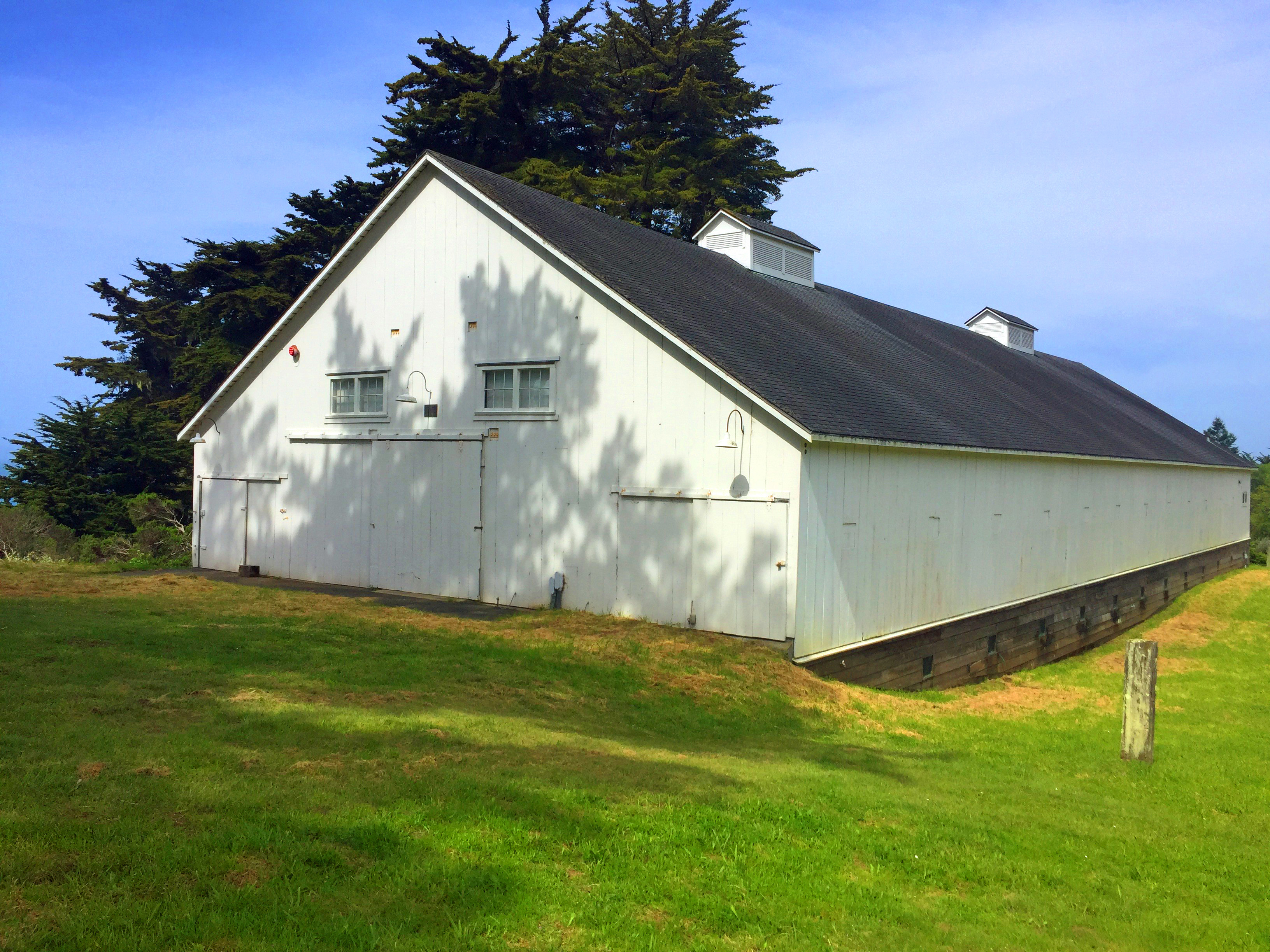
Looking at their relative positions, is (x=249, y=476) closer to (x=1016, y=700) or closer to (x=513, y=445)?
(x=513, y=445)

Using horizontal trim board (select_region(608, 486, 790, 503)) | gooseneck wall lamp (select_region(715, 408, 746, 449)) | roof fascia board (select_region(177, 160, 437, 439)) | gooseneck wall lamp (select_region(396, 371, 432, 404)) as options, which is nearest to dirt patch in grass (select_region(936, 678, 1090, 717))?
horizontal trim board (select_region(608, 486, 790, 503))

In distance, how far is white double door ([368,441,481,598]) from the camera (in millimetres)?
16453

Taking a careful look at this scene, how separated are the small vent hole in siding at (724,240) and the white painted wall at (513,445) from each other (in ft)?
27.3

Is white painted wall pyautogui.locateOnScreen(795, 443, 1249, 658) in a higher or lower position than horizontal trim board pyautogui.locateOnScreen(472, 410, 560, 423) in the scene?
lower

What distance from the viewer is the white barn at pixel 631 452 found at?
13.7 metres

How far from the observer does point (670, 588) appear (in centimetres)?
1407

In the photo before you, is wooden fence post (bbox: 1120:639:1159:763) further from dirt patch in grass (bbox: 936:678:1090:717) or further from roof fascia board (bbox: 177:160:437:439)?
roof fascia board (bbox: 177:160:437:439)

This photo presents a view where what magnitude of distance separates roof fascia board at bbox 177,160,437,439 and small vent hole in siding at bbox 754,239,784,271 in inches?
329

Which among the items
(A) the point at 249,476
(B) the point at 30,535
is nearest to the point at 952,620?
(A) the point at 249,476

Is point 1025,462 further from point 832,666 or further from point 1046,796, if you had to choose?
point 1046,796

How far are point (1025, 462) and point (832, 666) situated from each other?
8555 mm

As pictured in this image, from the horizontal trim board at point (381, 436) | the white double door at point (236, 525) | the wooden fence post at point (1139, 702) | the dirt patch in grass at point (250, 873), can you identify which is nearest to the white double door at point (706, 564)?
the horizontal trim board at point (381, 436)

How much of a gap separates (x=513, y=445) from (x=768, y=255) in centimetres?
1027

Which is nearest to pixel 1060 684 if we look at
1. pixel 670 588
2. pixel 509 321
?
pixel 670 588
